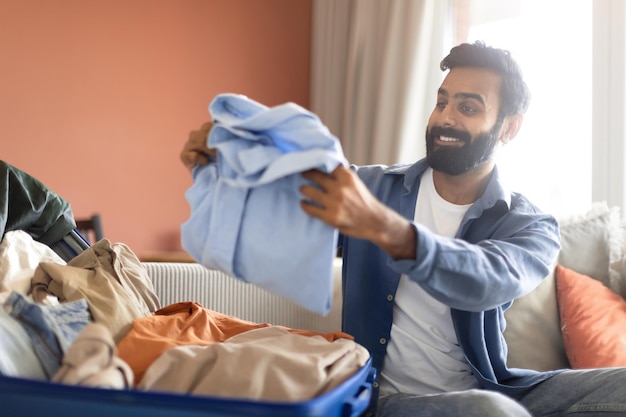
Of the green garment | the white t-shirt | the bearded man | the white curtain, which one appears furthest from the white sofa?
the white curtain

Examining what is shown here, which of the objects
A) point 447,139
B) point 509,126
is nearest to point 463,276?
point 447,139

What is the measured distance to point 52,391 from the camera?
805mm

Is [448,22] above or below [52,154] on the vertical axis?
above

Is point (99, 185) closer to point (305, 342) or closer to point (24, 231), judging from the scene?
point (24, 231)

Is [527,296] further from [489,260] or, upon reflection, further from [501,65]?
[489,260]

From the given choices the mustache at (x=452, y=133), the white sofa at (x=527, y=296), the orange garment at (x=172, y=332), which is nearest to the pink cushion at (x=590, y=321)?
the white sofa at (x=527, y=296)

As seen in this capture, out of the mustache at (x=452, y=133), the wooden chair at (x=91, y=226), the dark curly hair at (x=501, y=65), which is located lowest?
the wooden chair at (x=91, y=226)

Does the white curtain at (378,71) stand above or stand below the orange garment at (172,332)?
above

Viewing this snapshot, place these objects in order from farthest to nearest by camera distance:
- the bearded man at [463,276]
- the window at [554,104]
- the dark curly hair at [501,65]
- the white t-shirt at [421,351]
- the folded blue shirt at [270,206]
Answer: the window at [554,104], the dark curly hair at [501,65], the white t-shirt at [421,351], the bearded man at [463,276], the folded blue shirt at [270,206]

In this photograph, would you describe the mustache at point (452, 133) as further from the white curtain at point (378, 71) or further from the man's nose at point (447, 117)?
the white curtain at point (378, 71)

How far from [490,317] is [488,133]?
1.20ft

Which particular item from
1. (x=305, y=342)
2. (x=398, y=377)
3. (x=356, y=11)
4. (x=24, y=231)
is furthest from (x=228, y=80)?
(x=305, y=342)

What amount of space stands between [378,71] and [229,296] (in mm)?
1704

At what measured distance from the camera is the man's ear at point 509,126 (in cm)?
160
